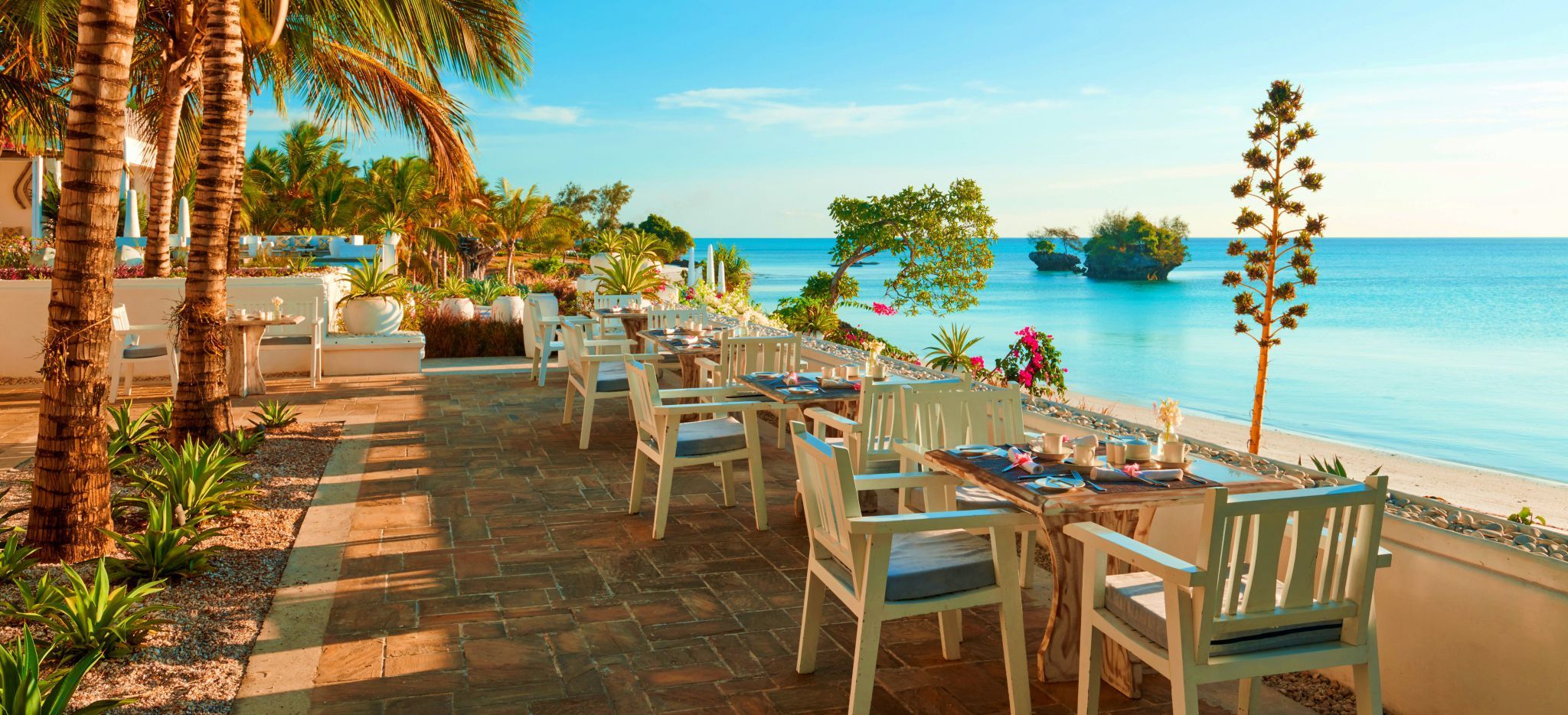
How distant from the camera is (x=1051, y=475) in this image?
3.06 meters

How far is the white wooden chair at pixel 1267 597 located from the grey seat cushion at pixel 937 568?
0.45 meters

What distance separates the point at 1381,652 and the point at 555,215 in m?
29.5

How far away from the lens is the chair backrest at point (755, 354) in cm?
663

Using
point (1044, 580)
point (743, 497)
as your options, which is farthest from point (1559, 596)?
point (743, 497)

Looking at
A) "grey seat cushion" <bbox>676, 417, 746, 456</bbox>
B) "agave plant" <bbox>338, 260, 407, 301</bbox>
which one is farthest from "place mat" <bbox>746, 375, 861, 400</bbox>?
"agave plant" <bbox>338, 260, 407, 301</bbox>

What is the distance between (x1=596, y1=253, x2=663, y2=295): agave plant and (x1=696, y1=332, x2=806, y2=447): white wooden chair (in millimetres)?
6505

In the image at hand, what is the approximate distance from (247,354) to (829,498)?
7822 mm

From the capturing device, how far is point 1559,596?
247cm

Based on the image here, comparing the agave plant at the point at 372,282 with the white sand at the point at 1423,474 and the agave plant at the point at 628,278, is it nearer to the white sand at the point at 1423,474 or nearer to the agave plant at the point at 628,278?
the agave plant at the point at 628,278

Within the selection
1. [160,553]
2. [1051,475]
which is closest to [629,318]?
[160,553]

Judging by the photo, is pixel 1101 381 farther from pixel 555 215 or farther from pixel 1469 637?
pixel 1469 637

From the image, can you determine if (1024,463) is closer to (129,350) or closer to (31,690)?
(31,690)

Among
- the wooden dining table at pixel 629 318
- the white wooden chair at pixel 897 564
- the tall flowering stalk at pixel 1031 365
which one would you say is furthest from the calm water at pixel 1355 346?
A: the white wooden chair at pixel 897 564

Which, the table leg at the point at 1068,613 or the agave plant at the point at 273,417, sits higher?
the table leg at the point at 1068,613
